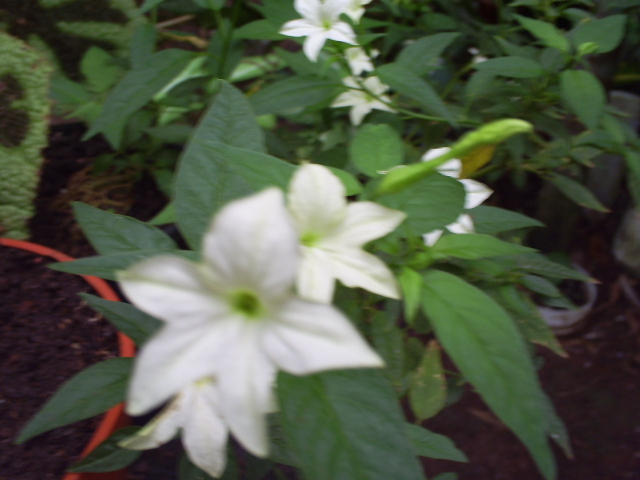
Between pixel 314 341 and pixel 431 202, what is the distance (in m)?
0.22

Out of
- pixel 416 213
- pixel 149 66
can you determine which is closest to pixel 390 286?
pixel 416 213

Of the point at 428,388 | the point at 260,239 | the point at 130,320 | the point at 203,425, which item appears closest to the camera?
the point at 260,239

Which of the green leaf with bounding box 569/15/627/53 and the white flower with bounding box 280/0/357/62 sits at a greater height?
the green leaf with bounding box 569/15/627/53

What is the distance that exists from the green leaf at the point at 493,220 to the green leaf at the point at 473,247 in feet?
0.38

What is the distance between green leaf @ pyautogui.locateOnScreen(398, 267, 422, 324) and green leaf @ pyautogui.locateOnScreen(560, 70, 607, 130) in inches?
16.5

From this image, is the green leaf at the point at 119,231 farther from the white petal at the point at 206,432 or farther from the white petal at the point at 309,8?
the white petal at the point at 309,8

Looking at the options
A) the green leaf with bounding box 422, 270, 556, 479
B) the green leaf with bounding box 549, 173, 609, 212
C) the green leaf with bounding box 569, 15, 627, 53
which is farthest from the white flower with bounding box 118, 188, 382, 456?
the green leaf with bounding box 549, 173, 609, 212

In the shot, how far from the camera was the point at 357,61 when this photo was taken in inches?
34.6

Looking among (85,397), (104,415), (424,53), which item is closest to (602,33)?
(424,53)

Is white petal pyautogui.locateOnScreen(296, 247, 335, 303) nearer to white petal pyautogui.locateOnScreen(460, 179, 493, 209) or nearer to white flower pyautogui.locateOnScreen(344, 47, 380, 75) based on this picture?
white petal pyautogui.locateOnScreen(460, 179, 493, 209)

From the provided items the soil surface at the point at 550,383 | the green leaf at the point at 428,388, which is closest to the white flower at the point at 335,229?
the green leaf at the point at 428,388

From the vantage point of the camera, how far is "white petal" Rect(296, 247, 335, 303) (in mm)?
353

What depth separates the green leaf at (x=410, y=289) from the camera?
41 centimetres

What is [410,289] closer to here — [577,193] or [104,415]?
[104,415]
